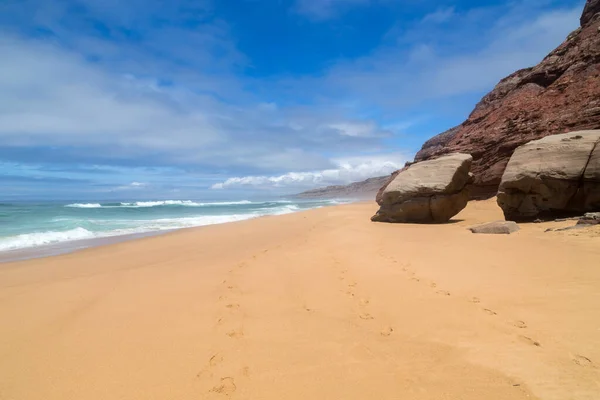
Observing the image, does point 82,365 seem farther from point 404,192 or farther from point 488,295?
A: point 404,192

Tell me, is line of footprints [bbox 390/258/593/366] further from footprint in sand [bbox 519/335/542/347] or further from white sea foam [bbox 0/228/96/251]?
white sea foam [bbox 0/228/96/251]

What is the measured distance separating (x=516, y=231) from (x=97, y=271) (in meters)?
9.83

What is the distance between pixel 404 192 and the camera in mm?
11219

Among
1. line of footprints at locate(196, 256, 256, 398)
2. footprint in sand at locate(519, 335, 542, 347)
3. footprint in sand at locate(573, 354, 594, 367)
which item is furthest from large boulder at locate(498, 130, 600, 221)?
line of footprints at locate(196, 256, 256, 398)

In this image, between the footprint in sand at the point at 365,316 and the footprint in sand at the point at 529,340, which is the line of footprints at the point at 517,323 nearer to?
the footprint in sand at the point at 529,340

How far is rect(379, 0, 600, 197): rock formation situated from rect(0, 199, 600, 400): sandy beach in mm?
10690

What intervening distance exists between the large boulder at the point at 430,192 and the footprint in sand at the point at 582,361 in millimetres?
8844

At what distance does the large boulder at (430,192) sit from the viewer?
423 inches

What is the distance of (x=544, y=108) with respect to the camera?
1566 cm

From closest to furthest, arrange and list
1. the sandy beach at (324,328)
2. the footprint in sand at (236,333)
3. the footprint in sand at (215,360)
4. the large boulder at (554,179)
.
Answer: the sandy beach at (324,328)
the footprint in sand at (215,360)
the footprint in sand at (236,333)
the large boulder at (554,179)

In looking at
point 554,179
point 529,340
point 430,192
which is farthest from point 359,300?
point 430,192

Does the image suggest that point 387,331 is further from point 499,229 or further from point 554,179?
point 554,179

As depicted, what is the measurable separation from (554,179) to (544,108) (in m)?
10.1

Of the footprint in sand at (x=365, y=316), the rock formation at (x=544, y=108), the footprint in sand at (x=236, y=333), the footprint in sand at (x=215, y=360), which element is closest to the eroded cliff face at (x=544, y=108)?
the rock formation at (x=544, y=108)
